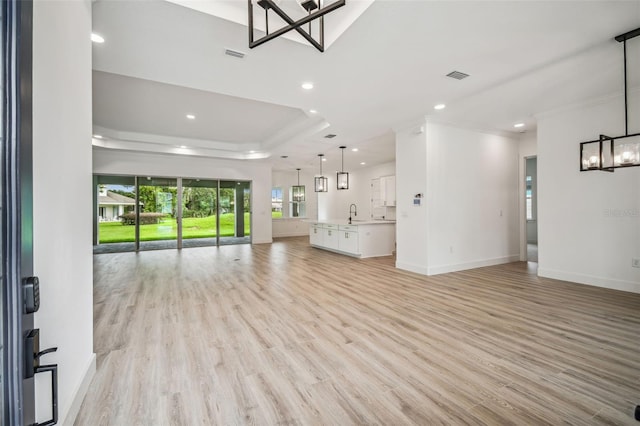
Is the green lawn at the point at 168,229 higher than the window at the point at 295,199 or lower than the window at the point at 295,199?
lower

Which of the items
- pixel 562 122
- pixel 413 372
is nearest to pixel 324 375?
pixel 413 372

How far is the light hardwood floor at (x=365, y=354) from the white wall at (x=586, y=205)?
45cm

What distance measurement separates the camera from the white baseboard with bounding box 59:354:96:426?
5.07 ft

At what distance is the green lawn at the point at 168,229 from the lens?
909 cm

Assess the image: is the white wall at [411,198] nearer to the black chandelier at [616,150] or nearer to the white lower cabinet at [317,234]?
the black chandelier at [616,150]

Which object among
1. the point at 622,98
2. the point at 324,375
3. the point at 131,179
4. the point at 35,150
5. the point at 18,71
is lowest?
the point at 324,375

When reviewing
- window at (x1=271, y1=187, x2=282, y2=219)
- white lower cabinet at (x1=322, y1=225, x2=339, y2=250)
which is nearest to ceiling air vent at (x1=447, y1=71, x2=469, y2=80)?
white lower cabinet at (x1=322, y1=225, x2=339, y2=250)

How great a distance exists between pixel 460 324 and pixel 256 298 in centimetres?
257

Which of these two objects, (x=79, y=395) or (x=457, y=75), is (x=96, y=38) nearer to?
(x=79, y=395)

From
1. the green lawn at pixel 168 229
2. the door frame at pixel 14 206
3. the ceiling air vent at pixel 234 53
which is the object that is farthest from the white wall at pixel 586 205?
the green lawn at pixel 168 229

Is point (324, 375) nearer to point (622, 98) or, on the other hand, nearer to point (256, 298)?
point (256, 298)

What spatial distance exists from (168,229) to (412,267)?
771 centimetres

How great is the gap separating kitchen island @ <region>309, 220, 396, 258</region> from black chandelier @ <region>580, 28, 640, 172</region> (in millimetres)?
4310

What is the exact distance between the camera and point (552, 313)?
3271 mm
